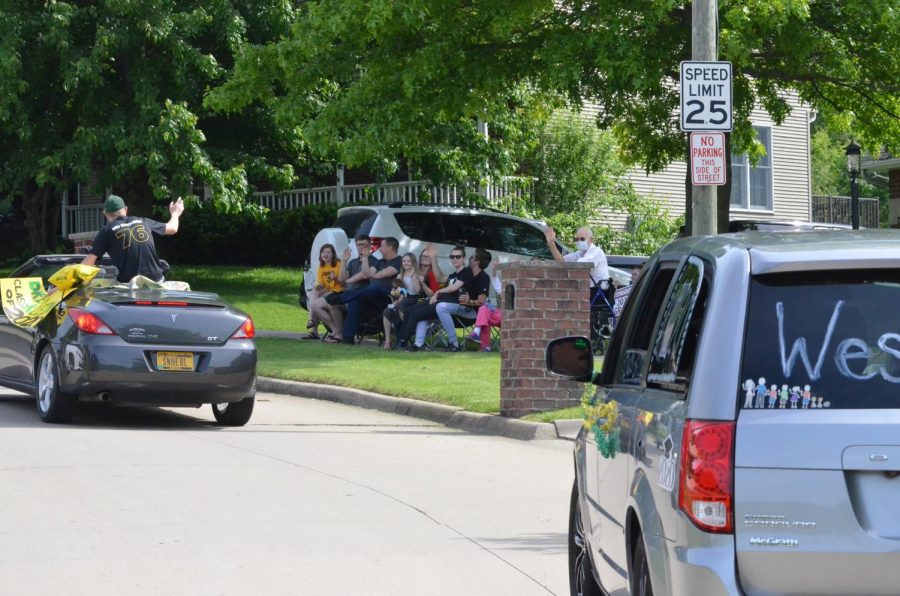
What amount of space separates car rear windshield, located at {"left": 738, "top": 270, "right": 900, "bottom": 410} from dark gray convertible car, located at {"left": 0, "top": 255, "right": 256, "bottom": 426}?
30.4ft

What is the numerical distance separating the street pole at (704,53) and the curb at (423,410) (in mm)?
2248

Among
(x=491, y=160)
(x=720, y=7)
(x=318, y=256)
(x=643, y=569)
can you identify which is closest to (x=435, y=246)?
(x=318, y=256)

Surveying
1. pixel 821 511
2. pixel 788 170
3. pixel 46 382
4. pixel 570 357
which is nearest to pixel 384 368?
pixel 46 382

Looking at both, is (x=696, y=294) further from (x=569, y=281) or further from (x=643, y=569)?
(x=569, y=281)

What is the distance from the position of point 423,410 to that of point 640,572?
10.2 m

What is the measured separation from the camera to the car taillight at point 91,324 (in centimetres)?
1289

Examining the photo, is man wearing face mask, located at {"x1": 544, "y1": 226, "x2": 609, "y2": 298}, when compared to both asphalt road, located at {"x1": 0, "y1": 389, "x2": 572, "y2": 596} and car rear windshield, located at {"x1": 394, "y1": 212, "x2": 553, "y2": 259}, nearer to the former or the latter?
car rear windshield, located at {"x1": 394, "y1": 212, "x2": 553, "y2": 259}

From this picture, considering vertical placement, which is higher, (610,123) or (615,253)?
(610,123)

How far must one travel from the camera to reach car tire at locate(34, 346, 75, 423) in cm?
1307

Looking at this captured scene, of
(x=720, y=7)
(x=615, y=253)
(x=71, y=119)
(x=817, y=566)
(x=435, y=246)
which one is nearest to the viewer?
(x=817, y=566)

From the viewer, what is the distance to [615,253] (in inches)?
1228

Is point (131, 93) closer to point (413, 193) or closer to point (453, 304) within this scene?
point (413, 193)

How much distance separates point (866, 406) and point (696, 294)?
2.34 ft

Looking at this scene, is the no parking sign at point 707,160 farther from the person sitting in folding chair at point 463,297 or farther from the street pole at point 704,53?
the person sitting in folding chair at point 463,297
